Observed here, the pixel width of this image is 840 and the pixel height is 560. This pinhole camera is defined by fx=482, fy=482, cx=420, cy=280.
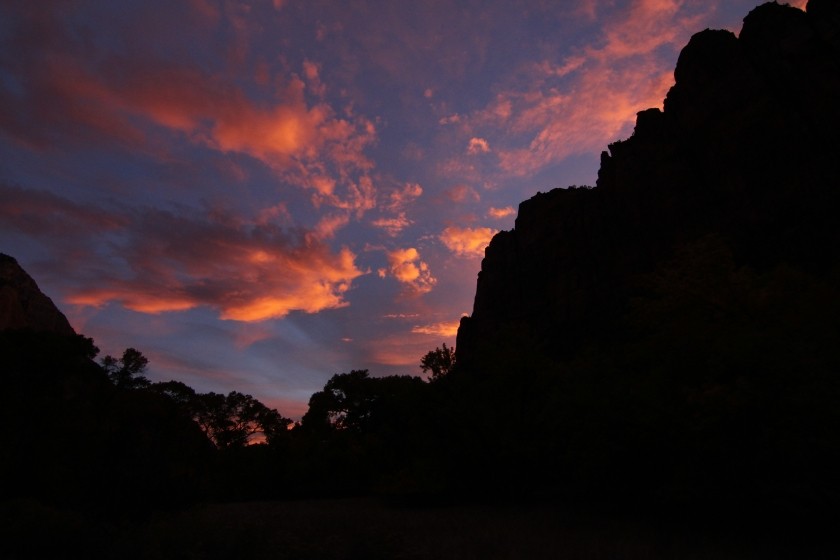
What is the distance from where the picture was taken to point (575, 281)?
73250mm

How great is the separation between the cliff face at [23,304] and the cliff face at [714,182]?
74.2 m

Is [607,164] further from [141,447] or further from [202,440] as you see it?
[141,447]

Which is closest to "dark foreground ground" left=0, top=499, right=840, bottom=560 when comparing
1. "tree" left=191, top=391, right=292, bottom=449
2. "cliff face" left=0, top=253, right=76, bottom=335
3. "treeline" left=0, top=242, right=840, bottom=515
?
"treeline" left=0, top=242, right=840, bottom=515

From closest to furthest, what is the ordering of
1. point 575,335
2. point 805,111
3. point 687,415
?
point 687,415 < point 805,111 < point 575,335

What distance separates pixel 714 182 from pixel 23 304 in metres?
107

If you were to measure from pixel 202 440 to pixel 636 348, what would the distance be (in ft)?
132

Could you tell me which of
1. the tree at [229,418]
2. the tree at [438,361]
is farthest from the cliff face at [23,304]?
the tree at [438,361]

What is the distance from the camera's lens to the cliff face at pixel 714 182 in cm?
4834

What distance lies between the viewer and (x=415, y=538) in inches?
634

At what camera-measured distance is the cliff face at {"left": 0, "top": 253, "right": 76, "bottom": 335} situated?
76562mm

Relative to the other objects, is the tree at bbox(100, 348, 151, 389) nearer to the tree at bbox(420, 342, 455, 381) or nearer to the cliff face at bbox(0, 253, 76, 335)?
the tree at bbox(420, 342, 455, 381)

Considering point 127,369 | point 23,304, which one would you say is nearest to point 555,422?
point 127,369

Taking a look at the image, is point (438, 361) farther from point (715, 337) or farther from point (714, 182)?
point (714, 182)

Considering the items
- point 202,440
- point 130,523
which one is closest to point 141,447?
point 130,523
